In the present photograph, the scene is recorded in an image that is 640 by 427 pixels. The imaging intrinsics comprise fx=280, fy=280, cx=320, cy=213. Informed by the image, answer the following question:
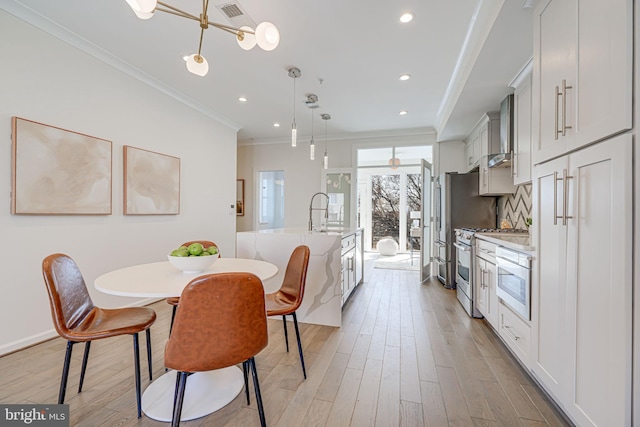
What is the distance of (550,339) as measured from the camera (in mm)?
1593

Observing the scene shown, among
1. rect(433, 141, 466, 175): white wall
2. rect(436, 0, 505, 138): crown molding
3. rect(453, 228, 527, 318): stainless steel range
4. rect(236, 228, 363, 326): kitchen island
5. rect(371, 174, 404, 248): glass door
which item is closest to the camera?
rect(436, 0, 505, 138): crown molding

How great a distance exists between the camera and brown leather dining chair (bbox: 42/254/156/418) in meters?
1.44

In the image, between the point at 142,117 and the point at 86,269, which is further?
the point at 142,117

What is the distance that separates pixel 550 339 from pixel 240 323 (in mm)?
1717

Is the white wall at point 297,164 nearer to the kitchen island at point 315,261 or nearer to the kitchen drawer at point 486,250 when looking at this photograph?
the kitchen drawer at point 486,250

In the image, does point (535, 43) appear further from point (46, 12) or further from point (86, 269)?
point (86, 269)

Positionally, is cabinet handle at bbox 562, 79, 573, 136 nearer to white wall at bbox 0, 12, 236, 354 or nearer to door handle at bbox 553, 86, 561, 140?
door handle at bbox 553, 86, 561, 140

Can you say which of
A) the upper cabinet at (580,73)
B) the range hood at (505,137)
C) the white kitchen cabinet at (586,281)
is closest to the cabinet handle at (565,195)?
the white kitchen cabinet at (586,281)

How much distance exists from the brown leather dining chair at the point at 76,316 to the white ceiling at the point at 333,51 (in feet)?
6.90

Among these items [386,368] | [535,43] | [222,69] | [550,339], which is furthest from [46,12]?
[550,339]

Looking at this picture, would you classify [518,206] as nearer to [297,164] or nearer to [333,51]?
[333,51]

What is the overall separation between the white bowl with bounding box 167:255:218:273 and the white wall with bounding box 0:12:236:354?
1.72 metres

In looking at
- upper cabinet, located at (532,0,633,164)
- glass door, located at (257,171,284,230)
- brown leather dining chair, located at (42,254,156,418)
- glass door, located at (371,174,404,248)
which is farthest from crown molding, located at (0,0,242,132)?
glass door, located at (371,174,404,248)

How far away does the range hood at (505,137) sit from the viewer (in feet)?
10.0
